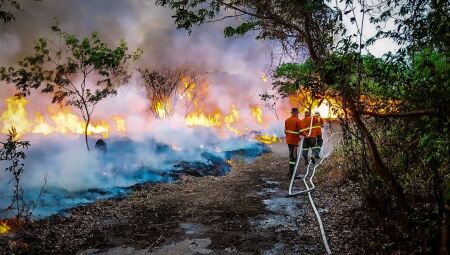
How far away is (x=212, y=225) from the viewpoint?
6.68 m

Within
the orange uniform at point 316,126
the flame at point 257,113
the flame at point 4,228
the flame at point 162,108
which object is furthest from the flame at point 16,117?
the orange uniform at point 316,126

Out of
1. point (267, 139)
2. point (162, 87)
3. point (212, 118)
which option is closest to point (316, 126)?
point (267, 139)

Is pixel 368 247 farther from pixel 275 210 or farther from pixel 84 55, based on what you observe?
pixel 84 55

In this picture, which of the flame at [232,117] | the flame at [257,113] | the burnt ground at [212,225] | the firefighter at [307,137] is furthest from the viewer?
the flame at [257,113]

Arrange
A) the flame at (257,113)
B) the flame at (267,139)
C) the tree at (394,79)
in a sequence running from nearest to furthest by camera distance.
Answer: the tree at (394,79), the flame at (267,139), the flame at (257,113)

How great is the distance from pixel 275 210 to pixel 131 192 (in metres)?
4.22

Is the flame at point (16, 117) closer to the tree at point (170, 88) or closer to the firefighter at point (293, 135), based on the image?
the tree at point (170, 88)

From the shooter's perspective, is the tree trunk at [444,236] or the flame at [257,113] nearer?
the tree trunk at [444,236]

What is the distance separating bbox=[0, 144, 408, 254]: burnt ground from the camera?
5.50 meters

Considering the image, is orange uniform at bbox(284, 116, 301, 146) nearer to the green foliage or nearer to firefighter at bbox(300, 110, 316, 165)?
firefighter at bbox(300, 110, 316, 165)

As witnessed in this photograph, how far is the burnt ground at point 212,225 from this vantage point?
550 centimetres

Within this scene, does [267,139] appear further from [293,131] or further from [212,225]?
[212,225]

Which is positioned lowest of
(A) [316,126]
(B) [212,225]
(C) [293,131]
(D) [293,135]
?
(B) [212,225]

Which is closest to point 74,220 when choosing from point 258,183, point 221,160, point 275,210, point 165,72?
point 275,210
